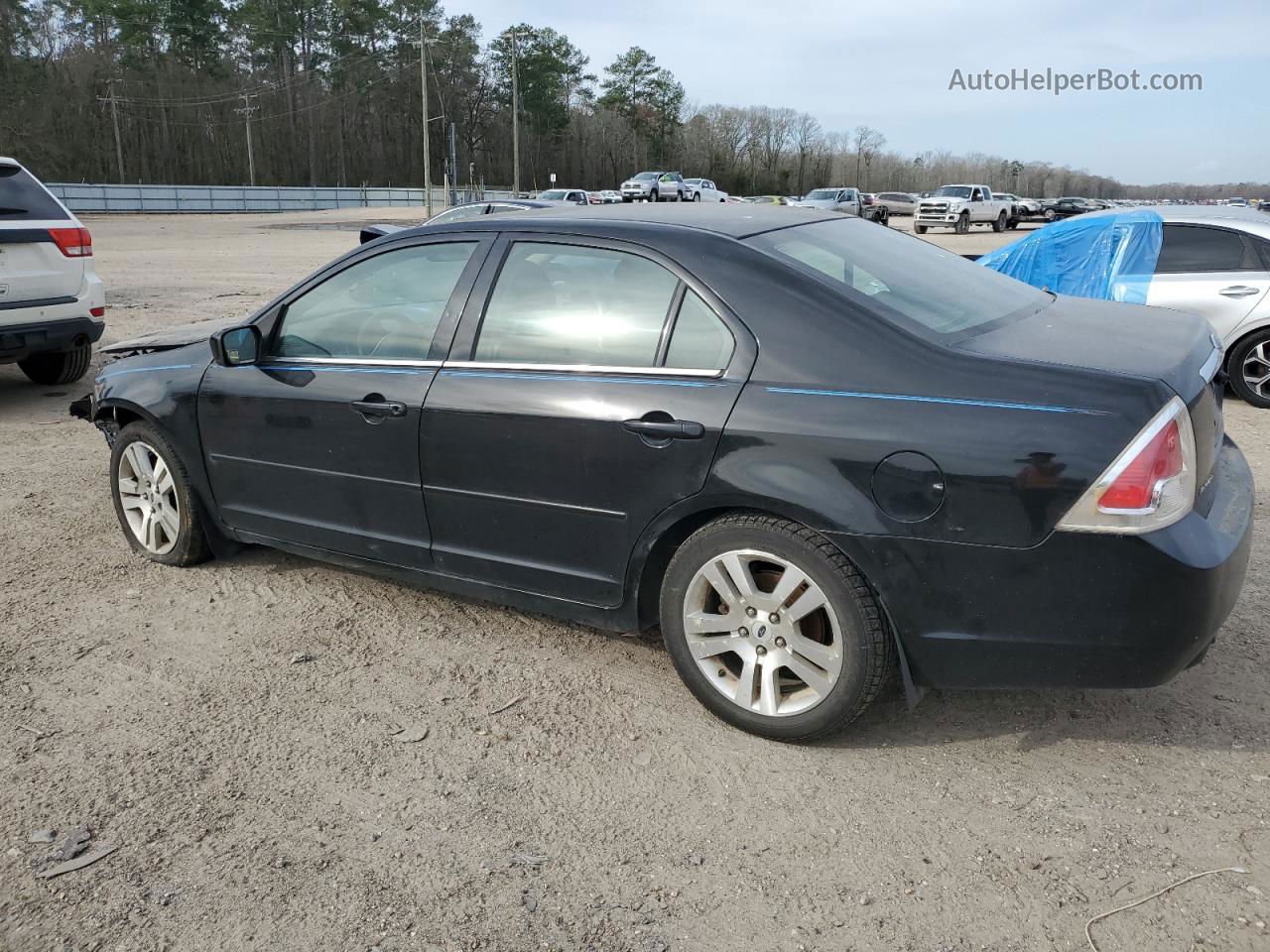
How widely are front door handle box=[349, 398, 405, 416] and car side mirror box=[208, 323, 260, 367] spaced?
645 millimetres

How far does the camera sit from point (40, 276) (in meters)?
7.59

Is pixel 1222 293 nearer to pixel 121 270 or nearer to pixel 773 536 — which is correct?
pixel 773 536

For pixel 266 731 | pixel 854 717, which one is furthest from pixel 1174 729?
pixel 266 731

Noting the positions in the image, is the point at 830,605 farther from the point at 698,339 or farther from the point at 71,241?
the point at 71,241

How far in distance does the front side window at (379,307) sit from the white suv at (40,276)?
440cm

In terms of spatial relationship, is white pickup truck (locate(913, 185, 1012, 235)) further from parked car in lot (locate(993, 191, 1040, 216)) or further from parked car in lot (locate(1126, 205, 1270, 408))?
parked car in lot (locate(1126, 205, 1270, 408))

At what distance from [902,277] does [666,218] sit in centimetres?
83

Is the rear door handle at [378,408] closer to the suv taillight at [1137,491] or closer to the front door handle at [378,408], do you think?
the front door handle at [378,408]

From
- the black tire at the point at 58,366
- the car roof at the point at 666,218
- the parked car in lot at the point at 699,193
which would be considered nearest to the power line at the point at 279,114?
the parked car in lot at the point at 699,193

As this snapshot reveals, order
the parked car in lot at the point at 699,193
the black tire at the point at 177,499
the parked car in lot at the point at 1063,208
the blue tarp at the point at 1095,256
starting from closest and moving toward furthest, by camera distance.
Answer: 1. the black tire at the point at 177,499
2. the blue tarp at the point at 1095,256
3. the parked car in lot at the point at 699,193
4. the parked car in lot at the point at 1063,208

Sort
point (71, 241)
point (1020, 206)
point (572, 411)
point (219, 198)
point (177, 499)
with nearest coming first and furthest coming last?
point (572, 411) < point (177, 499) < point (71, 241) < point (1020, 206) < point (219, 198)

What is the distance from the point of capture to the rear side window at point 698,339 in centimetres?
309

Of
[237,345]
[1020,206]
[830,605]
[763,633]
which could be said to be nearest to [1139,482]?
[830,605]

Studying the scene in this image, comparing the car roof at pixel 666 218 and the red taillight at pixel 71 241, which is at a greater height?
the car roof at pixel 666 218
